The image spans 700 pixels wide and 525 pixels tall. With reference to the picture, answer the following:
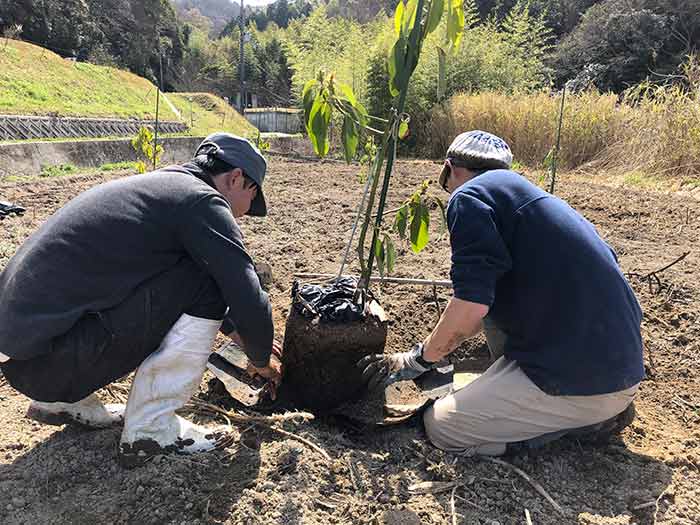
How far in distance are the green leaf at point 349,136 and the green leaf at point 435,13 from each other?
436mm

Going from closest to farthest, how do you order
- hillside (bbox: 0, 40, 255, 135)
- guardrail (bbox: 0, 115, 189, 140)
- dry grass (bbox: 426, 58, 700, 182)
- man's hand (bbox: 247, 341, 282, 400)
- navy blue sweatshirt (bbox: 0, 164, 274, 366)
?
navy blue sweatshirt (bbox: 0, 164, 274, 366), man's hand (bbox: 247, 341, 282, 400), dry grass (bbox: 426, 58, 700, 182), guardrail (bbox: 0, 115, 189, 140), hillside (bbox: 0, 40, 255, 135)

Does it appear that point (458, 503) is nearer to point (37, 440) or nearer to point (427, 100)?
point (37, 440)

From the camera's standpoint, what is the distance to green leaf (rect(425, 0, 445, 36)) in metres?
1.69

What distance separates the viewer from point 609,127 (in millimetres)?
7934

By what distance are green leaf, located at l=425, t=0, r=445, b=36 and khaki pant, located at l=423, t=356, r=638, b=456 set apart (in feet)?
4.18

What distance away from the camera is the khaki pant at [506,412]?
68.7 inches

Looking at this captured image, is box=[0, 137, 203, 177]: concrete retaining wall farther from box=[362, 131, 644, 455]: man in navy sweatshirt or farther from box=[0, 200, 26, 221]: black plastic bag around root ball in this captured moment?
box=[362, 131, 644, 455]: man in navy sweatshirt

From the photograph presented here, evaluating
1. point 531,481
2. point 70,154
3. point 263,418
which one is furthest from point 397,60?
point 70,154

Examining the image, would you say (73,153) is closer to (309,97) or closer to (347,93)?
(309,97)

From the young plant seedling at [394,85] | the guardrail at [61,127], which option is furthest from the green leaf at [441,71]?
the guardrail at [61,127]

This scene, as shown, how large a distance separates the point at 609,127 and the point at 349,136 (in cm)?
756

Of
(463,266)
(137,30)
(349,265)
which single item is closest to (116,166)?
(349,265)

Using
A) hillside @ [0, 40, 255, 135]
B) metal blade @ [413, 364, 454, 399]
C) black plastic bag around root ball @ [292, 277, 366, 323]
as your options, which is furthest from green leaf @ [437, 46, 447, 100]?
hillside @ [0, 40, 255, 135]

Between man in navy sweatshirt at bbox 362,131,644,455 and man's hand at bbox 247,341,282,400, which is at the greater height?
man in navy sweatshirt at bbox 362,131,644,455
